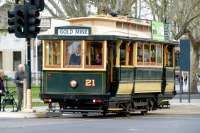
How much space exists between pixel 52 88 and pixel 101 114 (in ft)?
9.74

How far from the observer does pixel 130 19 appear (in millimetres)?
28141

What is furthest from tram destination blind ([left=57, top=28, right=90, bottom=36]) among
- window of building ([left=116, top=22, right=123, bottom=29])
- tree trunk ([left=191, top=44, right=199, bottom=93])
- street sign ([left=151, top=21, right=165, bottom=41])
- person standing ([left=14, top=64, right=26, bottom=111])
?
tree trunk ([left=191, top=44, right=199, bottom=93])

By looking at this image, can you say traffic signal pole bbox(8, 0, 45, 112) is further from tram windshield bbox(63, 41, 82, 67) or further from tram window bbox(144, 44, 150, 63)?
tram window bbox(144, 44, 150, 63)

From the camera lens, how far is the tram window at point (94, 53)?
25922mm

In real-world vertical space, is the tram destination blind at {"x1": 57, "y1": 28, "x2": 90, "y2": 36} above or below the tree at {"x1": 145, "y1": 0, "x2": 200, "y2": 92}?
below

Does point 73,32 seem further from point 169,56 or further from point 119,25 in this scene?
point 169,56

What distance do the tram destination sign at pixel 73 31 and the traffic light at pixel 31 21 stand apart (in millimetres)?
841

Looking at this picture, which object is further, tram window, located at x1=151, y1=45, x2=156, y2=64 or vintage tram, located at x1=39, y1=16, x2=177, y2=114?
tram window, located at x1=151, y1=45, x2=156, y2=64

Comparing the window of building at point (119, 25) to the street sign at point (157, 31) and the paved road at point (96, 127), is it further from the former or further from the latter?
the paved road at point (96, 127)

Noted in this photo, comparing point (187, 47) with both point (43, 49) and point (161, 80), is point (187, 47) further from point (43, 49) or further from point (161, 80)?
point (43, 49)

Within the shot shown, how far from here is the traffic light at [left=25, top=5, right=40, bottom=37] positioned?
1046 inches

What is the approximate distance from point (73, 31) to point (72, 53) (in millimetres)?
778

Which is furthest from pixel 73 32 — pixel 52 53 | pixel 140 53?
pixel 140 53

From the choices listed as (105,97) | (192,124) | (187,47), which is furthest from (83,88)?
(187,47)
